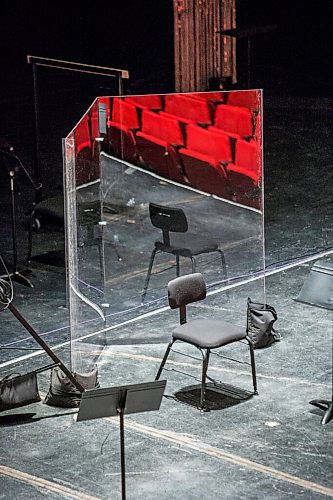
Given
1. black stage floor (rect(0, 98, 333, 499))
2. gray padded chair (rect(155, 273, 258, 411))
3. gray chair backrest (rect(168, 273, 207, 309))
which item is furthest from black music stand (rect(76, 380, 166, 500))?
gray chair backrest (rect(168, 273, 207, 309))

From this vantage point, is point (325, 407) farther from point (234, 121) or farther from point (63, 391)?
point (234, 121)

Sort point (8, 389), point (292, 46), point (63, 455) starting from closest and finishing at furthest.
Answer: point (63, 455) < point (8, 389) < point (292, 46)

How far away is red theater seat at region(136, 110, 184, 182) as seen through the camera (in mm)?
8484

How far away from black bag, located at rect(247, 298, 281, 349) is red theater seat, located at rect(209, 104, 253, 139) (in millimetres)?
1205

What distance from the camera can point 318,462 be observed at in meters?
6.58

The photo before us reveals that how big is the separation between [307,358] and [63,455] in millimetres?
2059

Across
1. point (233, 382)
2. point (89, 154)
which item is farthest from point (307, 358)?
point (89, 154)

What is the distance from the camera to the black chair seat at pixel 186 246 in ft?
28.7

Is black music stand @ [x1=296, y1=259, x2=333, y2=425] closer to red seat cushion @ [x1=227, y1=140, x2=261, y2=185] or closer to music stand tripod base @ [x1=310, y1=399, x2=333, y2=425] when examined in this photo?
music stand tripod base @ [x1=310, y1=399, x2=333, y2=425]

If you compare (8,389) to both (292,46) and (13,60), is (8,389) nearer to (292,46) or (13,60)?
(13,60)

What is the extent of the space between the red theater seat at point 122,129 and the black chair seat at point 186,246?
67 centimetres

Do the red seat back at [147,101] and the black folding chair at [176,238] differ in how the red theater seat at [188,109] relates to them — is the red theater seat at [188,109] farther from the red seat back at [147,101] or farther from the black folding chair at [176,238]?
the black folding chair at [176,238]

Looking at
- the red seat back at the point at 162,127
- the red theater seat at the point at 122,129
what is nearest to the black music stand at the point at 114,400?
the red theater seat at the point at 122,129

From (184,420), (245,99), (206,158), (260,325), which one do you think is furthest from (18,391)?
(245,99)
